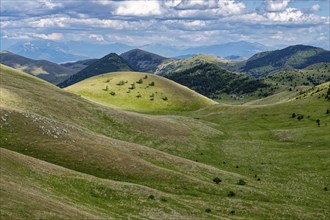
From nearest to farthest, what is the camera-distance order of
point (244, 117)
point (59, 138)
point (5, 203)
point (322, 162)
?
1. point (5, 203)
2. point (59, 138)
3. point (322, 162)
4. point (244, 117)

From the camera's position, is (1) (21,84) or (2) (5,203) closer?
(2) (5,203)

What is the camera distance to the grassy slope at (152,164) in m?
47.6

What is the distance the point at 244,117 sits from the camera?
564 ft

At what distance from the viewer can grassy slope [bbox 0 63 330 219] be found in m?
47.6

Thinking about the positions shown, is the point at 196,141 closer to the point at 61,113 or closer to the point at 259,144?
the point at 259,144

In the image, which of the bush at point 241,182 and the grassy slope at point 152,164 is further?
the bush at point 241,182

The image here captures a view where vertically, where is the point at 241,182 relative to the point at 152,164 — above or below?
below

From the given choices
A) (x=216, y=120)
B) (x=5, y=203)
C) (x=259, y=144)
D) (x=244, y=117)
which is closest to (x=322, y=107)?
(x=244, y=117)

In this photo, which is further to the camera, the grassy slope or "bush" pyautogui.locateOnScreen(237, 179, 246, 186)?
"bush" pyautogui.locateOnScreen(237, 179, 246, 186)

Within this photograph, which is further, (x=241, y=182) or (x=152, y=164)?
(x=241, y=182)

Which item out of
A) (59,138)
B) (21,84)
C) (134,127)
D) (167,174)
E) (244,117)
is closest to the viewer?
(167,174)

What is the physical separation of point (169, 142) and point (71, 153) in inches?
1708

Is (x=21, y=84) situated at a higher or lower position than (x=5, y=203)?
higher

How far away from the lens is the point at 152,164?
66.9 m
